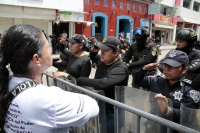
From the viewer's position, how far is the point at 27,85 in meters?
1.04

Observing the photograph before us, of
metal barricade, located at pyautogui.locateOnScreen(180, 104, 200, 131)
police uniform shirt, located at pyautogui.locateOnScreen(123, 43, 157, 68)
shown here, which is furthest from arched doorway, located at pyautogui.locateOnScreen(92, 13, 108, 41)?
metal barricade, located at pyautogui.locateOnScreen(180, 104, 200, 131)

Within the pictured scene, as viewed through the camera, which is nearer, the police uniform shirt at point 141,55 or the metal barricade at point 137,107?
the metal barricade at point 137,107

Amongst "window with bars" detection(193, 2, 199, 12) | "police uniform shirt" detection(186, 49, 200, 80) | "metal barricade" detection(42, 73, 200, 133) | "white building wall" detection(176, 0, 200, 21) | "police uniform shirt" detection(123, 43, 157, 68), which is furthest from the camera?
"window with bars" detection(193, 2, 199, 12)

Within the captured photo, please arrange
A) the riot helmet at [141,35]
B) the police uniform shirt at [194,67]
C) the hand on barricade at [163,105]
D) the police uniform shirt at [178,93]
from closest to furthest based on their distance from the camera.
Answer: the hand on barricade at [163,105] → the police uniform shirt at [178,93] → the police uniform shirt at [194,67] → the riot helmet at [141,35]

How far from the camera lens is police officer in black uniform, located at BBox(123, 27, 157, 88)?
3.36 m

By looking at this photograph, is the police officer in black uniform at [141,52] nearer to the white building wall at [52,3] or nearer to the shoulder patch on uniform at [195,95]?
the shoulder patch on uniform at [195,95]

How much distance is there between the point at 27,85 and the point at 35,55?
175mm

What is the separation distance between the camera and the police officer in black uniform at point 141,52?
3.36m

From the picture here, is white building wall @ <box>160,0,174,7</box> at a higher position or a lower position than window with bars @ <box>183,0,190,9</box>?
lower

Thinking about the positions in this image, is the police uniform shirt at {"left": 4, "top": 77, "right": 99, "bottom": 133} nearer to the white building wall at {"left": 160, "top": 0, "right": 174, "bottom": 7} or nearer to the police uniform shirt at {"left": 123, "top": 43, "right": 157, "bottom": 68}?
the police uniform shirt at {"left": 123, "top": 43, "right": 157, "bottom": 68}

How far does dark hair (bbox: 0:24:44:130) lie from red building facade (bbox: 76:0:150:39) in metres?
15.7

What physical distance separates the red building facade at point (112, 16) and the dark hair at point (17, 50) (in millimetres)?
15684

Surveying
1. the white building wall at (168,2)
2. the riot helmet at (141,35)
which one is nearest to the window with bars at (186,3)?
the white building wall at (168,2)

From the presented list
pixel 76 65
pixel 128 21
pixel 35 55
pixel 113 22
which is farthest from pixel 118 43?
pixel 128 21
